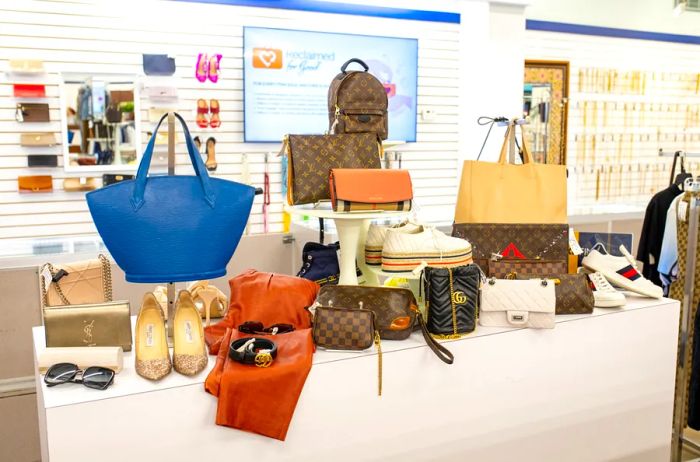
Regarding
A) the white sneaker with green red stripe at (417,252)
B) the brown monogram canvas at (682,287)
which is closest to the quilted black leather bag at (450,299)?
the white sneaker with green red stripe at (417,252)

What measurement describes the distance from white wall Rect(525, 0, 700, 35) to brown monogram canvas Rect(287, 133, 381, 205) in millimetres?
5625

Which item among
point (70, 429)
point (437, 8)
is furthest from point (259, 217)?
point (70, 429)

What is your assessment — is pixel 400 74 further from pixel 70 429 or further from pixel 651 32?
pixel 70 429

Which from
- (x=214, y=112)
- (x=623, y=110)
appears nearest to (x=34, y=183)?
(x=214, y=112)

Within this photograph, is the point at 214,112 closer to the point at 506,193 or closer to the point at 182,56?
the point at 182,56

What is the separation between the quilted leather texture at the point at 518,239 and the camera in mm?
2775

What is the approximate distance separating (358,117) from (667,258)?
232 centimetres

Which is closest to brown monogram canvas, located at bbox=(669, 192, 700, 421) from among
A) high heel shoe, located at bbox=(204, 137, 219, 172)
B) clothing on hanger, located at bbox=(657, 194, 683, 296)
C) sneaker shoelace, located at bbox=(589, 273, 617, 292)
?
clothing on hanger, located at bbox=(657, 194, 683, 296)

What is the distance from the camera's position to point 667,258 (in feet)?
12.8

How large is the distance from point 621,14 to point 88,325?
7872 mm

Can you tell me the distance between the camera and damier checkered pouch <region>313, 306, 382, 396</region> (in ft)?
7.00

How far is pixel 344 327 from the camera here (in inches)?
84.2

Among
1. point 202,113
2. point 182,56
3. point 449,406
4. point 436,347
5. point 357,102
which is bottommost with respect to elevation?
point 449,406

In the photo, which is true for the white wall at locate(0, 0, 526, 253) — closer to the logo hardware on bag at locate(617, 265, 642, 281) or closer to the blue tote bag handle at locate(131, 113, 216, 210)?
the logo hardware on bag at locate(617, 265, 642, 281)
